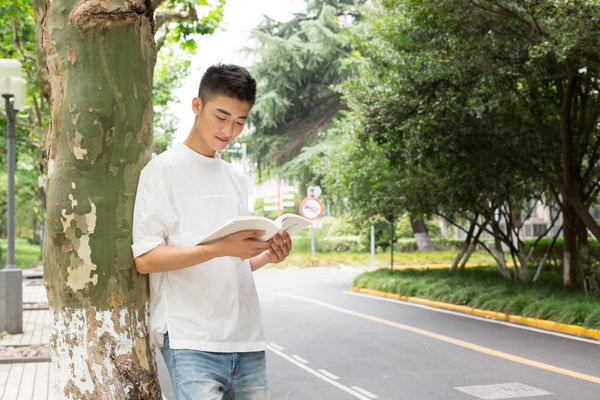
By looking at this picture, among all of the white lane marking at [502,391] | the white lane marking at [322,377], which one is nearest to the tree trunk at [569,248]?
the white lane marking at [322,377]

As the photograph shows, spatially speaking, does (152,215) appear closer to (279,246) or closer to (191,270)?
(191,270)

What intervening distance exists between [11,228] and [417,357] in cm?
718

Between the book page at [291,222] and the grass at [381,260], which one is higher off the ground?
the book page at [291,222]

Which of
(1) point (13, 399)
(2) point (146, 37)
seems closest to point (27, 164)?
(1) point (13, 399)

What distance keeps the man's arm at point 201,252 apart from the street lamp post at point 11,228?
918cm

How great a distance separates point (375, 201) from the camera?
2006 cm

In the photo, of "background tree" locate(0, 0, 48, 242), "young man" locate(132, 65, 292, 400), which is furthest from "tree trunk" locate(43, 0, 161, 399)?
"background tree" locate(0, 0, 48, 242)

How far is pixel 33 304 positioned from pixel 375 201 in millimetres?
9808

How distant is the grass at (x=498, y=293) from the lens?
467 inches

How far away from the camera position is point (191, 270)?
2648 mm

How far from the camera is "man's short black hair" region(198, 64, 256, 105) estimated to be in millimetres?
2734

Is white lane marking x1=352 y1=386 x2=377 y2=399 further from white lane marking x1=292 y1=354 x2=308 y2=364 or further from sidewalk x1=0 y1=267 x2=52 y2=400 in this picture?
sidewalk x1=0 y1=267 x2=52 y2=400

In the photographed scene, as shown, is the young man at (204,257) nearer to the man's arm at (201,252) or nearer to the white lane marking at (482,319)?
the man's arm at (201,252)

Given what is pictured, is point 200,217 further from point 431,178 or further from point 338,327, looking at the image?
point 431,178
